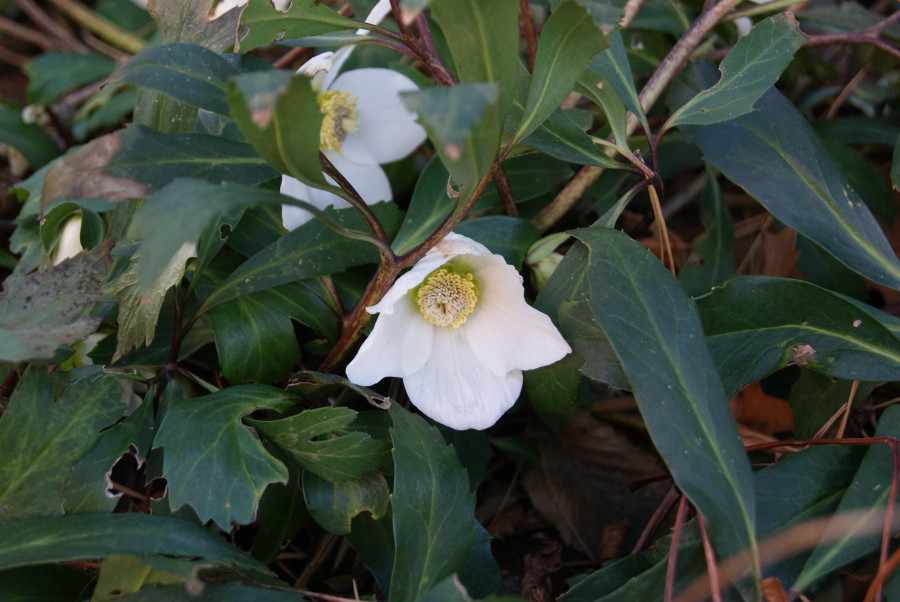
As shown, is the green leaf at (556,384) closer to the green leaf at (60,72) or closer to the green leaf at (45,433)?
the green leaf at (45,433)

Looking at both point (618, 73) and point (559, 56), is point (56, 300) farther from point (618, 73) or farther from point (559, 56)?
point (618, 73)

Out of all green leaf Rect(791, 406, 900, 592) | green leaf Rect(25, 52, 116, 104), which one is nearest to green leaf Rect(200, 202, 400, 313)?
green leaf Rect(791, 406, 900, 592)

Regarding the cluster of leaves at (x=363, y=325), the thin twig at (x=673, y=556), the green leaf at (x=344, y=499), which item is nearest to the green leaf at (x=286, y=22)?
the cluster of leaves at (x=363, y=325)

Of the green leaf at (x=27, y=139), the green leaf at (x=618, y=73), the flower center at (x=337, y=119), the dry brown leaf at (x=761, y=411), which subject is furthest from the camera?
the green leaf at (x=27, y=139)

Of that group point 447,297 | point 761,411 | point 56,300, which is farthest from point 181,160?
point 761,411

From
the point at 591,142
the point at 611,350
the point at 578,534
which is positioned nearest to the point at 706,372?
the point at 611,350

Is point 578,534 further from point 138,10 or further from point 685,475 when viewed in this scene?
point 138,10
